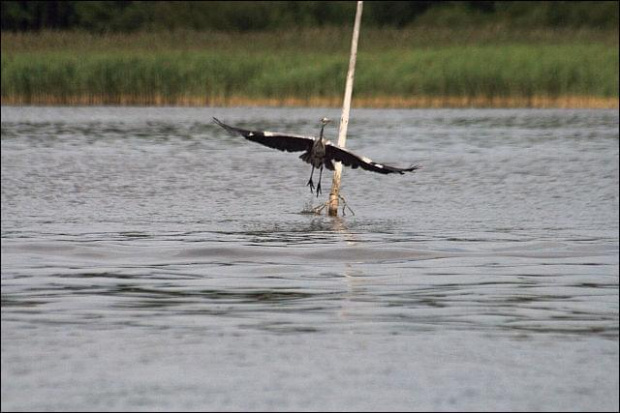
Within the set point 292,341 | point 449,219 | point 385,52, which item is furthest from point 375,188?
point 385,52

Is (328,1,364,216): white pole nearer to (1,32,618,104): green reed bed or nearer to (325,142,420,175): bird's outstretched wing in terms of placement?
(325,142,420,175): bird's outstretched wing

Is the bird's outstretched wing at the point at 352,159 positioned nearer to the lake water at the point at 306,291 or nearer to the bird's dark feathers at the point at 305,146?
the bird's dark feathers at the point at 305,146

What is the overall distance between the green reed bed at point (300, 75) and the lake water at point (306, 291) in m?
11.4

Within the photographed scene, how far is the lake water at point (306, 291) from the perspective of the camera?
8500 millimetres

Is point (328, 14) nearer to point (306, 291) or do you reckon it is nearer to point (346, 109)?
point (346, 109)

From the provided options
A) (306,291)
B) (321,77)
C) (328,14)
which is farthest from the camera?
(328,14)

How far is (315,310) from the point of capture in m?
10.7

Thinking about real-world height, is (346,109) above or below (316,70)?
above

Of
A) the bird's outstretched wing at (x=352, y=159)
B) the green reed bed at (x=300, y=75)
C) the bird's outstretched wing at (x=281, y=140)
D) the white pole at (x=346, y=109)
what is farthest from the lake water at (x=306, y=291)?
the green reed bed at (x=300, y=75)

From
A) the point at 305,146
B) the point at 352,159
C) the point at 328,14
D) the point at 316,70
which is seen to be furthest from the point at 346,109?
the point at 328,14

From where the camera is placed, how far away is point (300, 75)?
3784 cm

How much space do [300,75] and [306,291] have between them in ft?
87.1

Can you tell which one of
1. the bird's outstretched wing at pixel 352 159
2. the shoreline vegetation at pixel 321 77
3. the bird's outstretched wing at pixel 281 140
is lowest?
the shoreline vegetation at pixel 321 77

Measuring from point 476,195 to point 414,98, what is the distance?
1656 cm
